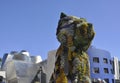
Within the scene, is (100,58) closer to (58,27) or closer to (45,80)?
(45,80)

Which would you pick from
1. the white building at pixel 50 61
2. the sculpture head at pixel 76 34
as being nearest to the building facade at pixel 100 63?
the white building at pixel 50 61

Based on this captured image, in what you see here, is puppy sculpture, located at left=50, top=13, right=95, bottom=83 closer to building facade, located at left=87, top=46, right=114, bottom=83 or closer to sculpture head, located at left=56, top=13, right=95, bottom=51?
sculpture head, located at left=56, top=13, right=95, bottom=51

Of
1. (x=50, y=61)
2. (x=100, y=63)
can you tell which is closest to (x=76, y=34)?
(x=100, y=63)

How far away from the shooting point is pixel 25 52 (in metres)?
55.2

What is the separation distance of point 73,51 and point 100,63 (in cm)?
Result: 3381

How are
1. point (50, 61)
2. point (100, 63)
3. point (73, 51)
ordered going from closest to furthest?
1. point (73, 51)
2. point (100, 63)
3. point (50, 61)

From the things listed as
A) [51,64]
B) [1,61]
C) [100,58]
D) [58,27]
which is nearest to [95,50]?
[100,58]

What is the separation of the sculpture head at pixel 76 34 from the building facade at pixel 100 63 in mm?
31898

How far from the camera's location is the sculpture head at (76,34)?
474 inches

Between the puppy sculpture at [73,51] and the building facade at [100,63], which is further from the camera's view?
the building facade at [100,63]

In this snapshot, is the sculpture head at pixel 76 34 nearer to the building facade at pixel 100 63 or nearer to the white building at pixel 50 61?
the building facade at pixel 100 63

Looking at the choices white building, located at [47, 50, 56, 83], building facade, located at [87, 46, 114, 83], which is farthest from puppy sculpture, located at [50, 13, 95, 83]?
white building, located at [47, 50, 56, 83]

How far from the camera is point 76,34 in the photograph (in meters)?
12.1

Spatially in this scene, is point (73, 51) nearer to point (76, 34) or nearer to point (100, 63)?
point (76, 34)
